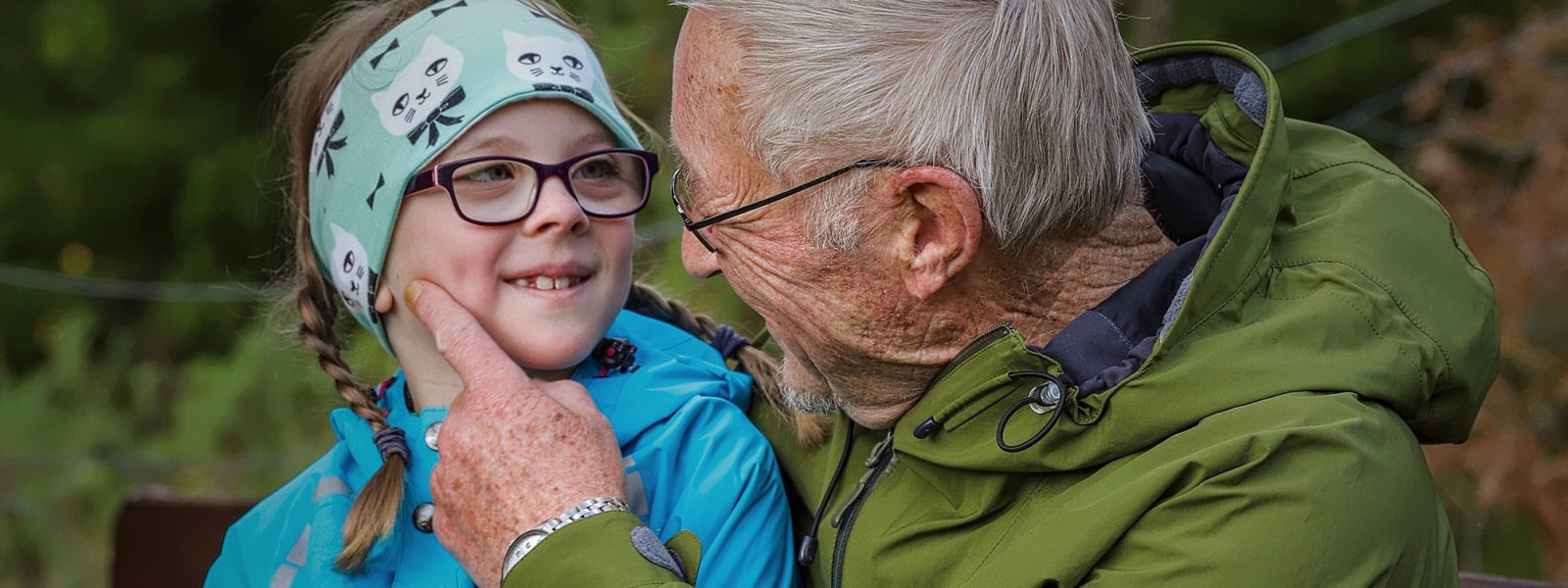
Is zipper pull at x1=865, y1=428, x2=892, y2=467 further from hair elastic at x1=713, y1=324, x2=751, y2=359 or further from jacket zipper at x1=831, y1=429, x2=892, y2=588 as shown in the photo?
hair elastic at x1=713, y1=324, x2=751, y2=359

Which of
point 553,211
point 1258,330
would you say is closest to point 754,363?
point 553,211

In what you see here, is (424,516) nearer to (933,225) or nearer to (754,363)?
(754,363)

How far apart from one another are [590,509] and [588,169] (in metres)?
0.62

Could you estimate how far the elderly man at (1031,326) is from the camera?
1.53m

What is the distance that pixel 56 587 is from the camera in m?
4.96

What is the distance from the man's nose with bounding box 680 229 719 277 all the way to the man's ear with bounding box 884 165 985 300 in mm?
327

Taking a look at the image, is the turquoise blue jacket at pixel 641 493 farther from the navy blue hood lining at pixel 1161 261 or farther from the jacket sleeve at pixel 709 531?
the navy blue hood lining at pixel 1161 261

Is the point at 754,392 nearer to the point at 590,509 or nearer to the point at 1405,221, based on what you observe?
the point at 590,509

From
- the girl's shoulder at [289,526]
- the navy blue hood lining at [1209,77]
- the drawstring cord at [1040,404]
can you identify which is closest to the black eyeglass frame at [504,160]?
the girl's shoulder at [289,526]

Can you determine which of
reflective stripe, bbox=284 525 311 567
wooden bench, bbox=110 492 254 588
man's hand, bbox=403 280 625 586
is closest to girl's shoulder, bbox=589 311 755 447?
man's hand, bbox=403 280 625 586

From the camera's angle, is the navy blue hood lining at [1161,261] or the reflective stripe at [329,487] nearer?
the navy blue hood lining at [1161,261]

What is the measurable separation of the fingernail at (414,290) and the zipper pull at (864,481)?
0.74 meters

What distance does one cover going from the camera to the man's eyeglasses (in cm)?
171

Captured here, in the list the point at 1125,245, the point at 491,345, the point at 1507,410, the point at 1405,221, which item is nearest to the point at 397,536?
the point at 491,345
